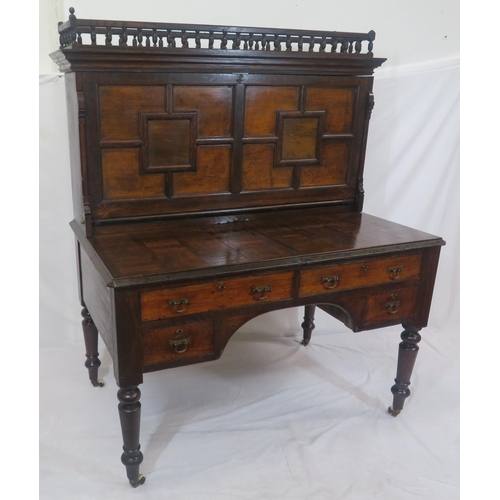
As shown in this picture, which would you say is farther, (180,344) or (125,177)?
(125,177)

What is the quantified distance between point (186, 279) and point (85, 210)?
24.8 inches

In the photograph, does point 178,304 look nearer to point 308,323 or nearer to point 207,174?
point 207,174

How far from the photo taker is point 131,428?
6.63ft

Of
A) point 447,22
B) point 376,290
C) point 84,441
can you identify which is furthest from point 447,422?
point 447,22

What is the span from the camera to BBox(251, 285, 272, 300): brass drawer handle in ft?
6.65

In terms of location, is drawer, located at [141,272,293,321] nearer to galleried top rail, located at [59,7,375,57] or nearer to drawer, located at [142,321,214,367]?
drawer, located at [142,321,214,367]

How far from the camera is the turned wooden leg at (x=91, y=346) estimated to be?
2629mm

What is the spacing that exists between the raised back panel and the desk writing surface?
86 millimetres

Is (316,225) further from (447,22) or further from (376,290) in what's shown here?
(447,22)

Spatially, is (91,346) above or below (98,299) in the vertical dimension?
below

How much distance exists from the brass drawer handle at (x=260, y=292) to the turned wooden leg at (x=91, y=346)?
3.26ft

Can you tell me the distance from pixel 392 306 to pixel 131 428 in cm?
122

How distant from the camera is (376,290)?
230 centimetres

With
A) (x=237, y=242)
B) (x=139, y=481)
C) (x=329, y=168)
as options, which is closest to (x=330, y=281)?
(x=237, y=242)
